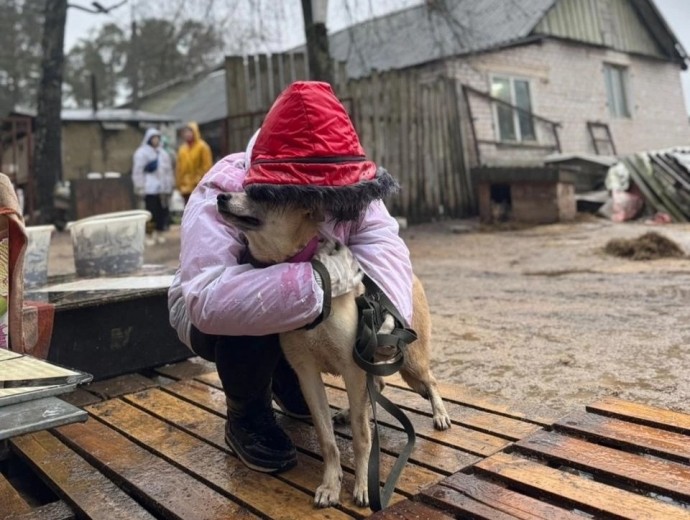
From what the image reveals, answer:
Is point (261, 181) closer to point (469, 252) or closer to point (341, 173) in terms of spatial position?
point (341, 173)

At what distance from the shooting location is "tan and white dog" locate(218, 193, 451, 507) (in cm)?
169

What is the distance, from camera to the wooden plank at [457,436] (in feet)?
6.78

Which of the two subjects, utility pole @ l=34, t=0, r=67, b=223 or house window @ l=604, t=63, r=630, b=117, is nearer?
utility pole @ l=34, t=0, r=67, b=223

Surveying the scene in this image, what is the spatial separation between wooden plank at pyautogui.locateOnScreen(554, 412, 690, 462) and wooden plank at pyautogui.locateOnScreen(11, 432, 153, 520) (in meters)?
1.37

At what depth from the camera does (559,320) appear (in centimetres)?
424

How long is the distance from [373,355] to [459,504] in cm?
44

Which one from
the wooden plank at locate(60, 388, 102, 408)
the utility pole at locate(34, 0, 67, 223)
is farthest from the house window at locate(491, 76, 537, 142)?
the wooden plank at locate(60, 388, 102, 408)

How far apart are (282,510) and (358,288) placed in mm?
645

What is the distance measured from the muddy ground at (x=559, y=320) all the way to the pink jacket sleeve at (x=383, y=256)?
1038 mm

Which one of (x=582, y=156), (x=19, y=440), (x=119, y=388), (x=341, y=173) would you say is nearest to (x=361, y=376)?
(x=341, y=173)

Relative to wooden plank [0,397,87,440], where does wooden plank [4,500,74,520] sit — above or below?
below

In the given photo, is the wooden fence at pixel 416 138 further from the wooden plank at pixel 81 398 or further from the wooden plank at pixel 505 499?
the wooden plank at pixel 505 499

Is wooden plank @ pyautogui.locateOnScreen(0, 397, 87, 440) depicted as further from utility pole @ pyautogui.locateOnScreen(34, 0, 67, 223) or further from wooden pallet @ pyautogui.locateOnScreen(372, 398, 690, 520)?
utility pole @ pyautogui.locateOnScreen(34, 0, 67, 223)

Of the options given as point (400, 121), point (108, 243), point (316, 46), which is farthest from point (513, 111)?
point (108, 243)
